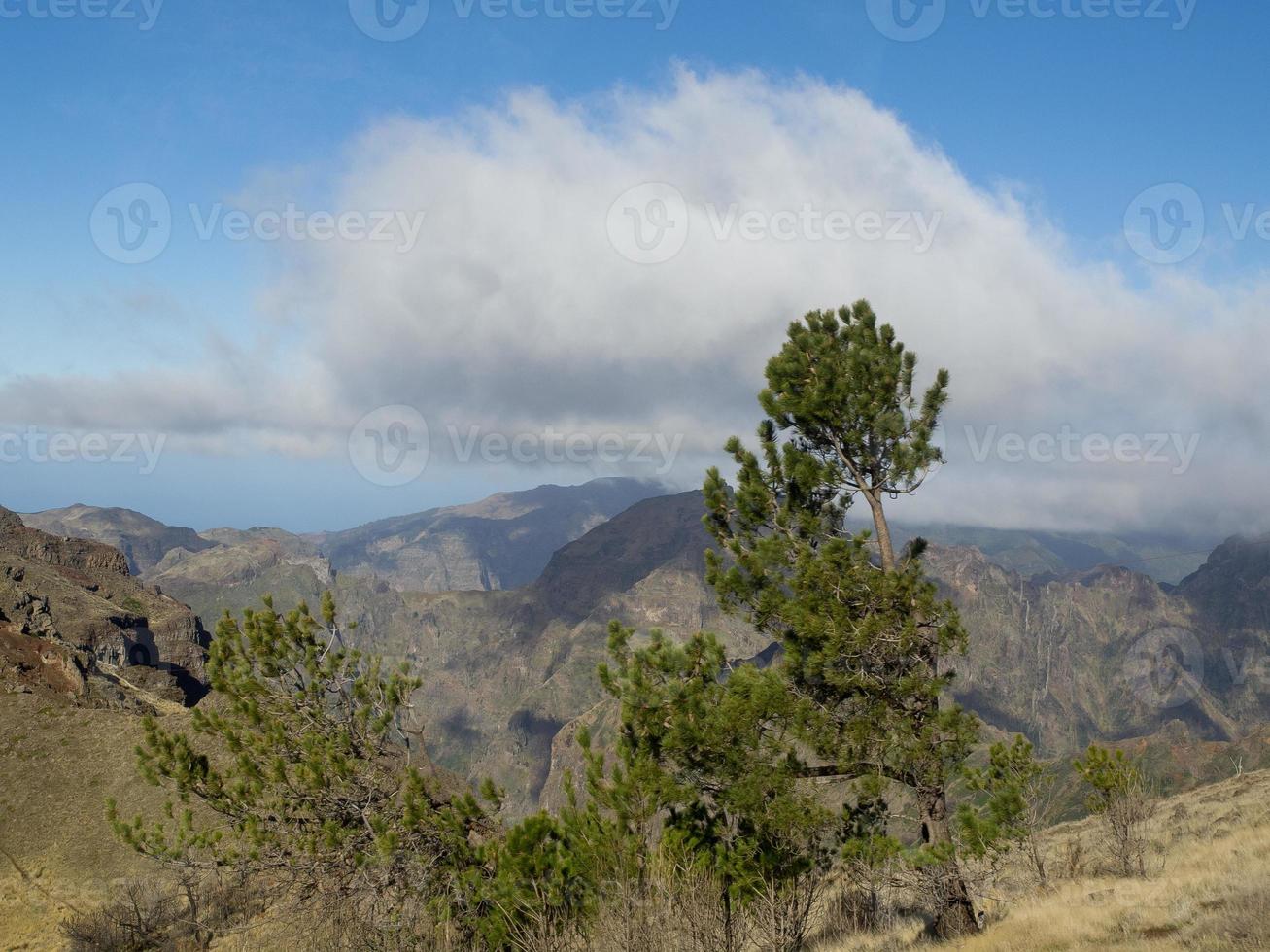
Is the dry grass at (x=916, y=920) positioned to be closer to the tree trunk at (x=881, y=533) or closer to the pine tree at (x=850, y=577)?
the pine tree at (x=850, y=577)

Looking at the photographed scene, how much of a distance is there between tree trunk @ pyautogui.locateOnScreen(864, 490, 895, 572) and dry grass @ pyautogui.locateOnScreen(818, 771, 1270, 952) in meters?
7.02

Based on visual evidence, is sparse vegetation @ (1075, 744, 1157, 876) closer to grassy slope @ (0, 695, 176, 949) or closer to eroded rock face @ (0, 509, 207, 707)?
grassy slope @ (0, 695, 176, 949)

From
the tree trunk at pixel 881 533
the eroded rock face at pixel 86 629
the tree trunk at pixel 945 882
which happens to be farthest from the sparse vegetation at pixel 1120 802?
the eroded rock face at pixel 86 629

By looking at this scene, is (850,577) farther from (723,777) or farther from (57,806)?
(57,806)

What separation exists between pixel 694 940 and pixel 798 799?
11.7ft

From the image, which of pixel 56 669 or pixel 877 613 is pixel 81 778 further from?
pixel 877 613

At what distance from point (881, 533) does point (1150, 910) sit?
8.35m

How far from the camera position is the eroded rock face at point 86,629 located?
74250mm

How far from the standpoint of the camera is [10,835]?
43344mm

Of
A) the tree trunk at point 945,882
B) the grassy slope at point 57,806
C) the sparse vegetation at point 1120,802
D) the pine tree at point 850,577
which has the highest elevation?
the pine tree at point 850,577

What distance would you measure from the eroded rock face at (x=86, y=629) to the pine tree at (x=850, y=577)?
151ft

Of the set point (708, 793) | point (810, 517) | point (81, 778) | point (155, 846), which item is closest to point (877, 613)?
point (810, 517)

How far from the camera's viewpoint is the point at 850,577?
47.2ft

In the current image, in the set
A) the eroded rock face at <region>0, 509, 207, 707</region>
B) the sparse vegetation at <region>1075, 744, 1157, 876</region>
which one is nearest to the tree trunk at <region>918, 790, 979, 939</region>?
the sparse vegetation at <region>1075, 744, 1157, 876</region>
